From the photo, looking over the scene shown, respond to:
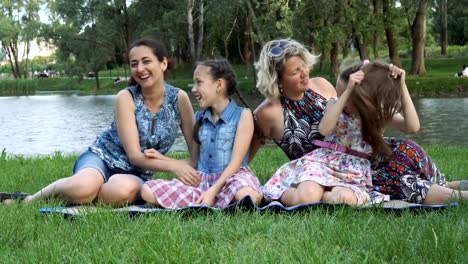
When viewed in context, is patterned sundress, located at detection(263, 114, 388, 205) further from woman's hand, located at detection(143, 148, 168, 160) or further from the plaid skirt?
woman's hand, located at detection(143, 148, 168, 160)

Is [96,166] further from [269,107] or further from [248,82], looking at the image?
[248,82]

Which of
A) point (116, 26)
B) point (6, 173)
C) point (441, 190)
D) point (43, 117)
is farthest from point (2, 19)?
point (441, 190)

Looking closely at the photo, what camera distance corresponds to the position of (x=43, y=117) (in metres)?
22.2

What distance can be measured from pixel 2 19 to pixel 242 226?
202 feet

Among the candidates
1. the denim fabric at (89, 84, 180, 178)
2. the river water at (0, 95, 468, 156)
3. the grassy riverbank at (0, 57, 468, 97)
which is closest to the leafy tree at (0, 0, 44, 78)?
the grassy riverbank at (0, 57, 468, 97)

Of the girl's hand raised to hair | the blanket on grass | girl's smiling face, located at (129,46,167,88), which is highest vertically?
girl's smiling face, located at (129,46,167,88)

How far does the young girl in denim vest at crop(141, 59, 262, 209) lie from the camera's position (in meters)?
4.26

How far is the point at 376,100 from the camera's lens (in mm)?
4363

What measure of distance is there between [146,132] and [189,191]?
2.24 ft

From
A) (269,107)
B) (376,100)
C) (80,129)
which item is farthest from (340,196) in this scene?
(80,129)

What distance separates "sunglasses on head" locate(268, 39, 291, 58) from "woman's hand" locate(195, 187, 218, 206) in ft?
3.50

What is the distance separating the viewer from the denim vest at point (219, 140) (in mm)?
4566

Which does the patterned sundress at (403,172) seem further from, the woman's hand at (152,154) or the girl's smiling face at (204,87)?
the woman's hand at (152,154)

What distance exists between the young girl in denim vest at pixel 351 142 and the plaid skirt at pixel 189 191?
0.74 feet
